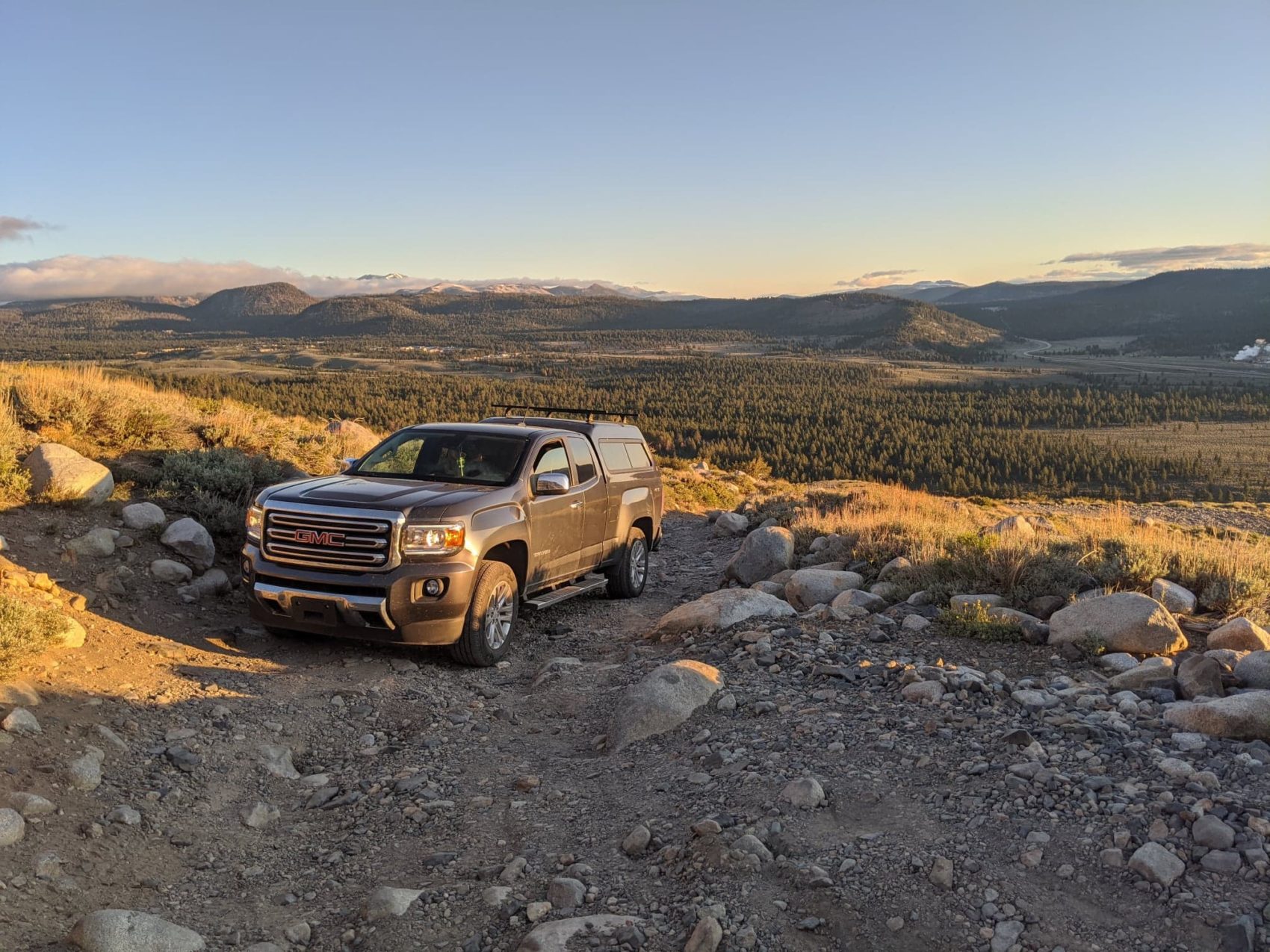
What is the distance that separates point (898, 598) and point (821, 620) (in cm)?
113

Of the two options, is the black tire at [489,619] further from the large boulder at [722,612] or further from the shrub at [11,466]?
the shrub at [11,466]

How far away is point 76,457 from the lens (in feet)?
30.1

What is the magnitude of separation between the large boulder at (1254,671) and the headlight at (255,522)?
24.2ft

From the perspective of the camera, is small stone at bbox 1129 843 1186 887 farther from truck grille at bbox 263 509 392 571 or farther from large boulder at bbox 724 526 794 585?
large boulder at bbox 724 526 794 585

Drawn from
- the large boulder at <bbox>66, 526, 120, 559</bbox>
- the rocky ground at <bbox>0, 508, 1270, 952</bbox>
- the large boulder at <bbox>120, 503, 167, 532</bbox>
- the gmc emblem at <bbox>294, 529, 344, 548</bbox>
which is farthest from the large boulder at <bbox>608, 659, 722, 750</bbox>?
the large boulder at <bbox>120, 503, 167, 532</bbox>

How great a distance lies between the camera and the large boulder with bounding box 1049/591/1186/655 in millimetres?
6988

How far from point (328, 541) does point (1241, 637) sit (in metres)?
7.11

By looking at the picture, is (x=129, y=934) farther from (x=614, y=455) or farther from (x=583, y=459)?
(x=614, y=455)

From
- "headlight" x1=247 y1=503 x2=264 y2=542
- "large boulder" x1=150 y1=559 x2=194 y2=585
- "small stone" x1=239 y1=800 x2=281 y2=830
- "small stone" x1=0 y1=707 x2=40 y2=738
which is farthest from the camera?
"large boulder" x1=150 y1=559 x2=194 y2=585

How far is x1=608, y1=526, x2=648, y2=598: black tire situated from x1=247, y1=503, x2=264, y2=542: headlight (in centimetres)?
426

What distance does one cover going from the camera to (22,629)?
5977mm

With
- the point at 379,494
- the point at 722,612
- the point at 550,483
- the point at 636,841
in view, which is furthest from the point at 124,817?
the point at 722,612

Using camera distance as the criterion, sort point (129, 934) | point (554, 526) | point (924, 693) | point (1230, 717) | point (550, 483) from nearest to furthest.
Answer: point (129, 934) → point (1230, 717) → point (924, 693) → point (550, 483) → point (554, 526)

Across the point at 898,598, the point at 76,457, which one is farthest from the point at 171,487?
the point at 898,598
